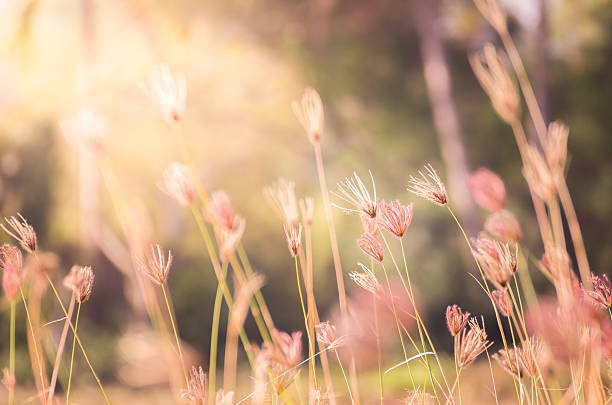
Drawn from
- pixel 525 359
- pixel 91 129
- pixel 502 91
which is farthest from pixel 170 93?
pixel 525 359

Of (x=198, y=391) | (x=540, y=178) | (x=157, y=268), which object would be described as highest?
(x=540, y=178)

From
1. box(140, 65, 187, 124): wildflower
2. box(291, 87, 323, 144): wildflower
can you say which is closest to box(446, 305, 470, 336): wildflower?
box(291, 87, 323, 144): wildflower

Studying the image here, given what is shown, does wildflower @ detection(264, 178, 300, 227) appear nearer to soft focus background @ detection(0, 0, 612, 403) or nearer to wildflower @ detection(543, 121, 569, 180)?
wildflower @ detection(543, 121, 569, 180)

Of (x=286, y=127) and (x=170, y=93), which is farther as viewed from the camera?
(x=286, y=127)

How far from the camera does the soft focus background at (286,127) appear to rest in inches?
163

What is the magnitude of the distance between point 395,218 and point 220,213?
19cm

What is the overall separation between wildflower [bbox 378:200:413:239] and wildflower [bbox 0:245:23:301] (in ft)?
1.23

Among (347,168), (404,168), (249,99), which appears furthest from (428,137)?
(249,99)

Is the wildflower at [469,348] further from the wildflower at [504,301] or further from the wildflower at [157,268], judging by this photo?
the wildflower at [157,268]

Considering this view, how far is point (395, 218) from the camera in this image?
1.70 feet

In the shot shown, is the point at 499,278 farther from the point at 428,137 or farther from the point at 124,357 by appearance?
the point at 428,137

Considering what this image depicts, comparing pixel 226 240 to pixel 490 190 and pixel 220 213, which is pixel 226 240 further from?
pixel 490 190

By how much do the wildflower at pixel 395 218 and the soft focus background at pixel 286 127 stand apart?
3.48 meters

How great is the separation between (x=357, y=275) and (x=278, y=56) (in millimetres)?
4376
